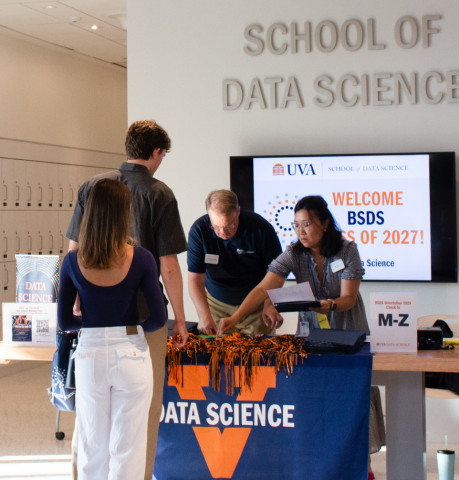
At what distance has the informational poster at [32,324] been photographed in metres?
3.90

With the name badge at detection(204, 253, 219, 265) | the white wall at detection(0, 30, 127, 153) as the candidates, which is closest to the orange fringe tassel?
the name badge at detection(204, 253, 219, 265)

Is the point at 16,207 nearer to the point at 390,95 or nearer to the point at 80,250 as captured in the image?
the point at 390,95

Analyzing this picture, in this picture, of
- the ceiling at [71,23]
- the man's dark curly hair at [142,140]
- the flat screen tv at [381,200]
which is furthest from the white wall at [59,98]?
the man's dark curly hair at [142,140]

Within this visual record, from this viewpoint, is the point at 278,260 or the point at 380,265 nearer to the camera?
the point at 278,260

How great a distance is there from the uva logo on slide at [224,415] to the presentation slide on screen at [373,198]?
2.56 metres

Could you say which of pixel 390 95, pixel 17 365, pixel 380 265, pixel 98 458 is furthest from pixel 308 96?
pixel 17 365

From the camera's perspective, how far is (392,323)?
3.47m

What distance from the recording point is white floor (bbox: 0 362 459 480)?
4676 mm

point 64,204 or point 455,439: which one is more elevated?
point 64,204

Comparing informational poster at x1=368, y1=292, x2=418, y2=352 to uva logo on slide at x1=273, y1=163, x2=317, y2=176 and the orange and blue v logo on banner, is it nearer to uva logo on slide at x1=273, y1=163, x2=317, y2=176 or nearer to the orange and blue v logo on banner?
the orange and blue v logo on banner

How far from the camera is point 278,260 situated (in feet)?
13.7

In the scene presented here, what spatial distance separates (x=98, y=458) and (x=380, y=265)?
10.8 feet

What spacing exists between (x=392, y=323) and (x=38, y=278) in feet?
5.94

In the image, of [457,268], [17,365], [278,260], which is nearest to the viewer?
[278,260]
